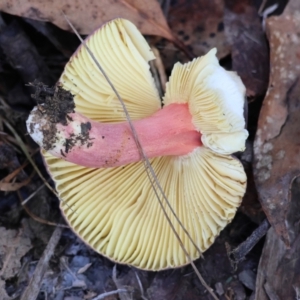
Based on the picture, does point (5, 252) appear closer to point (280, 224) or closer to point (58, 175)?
point (58, 175)

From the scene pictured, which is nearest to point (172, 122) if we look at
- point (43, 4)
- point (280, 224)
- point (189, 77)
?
point (189, 77)

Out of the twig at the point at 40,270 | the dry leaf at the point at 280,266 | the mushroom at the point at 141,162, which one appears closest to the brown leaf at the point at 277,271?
the dry leaf at the point at 280,266

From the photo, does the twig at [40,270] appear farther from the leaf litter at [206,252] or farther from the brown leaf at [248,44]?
the brown leaf at [248,44]

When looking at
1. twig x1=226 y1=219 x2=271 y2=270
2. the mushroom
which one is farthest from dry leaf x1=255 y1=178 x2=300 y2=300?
the mushroom

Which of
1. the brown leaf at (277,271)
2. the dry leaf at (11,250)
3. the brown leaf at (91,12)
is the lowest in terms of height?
the brown leaf at (277,271)

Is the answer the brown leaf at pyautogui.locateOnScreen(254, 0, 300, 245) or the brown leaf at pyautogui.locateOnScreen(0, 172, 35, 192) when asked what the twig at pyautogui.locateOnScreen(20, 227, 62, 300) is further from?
the brown leaf at pyautogui.locateOnScreen(254, 0, 300, 245)

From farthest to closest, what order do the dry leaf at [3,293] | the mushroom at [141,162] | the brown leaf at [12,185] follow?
the brown leaf at [12,185], the dry leaf at [3,293], the mushroom at [141,162]
